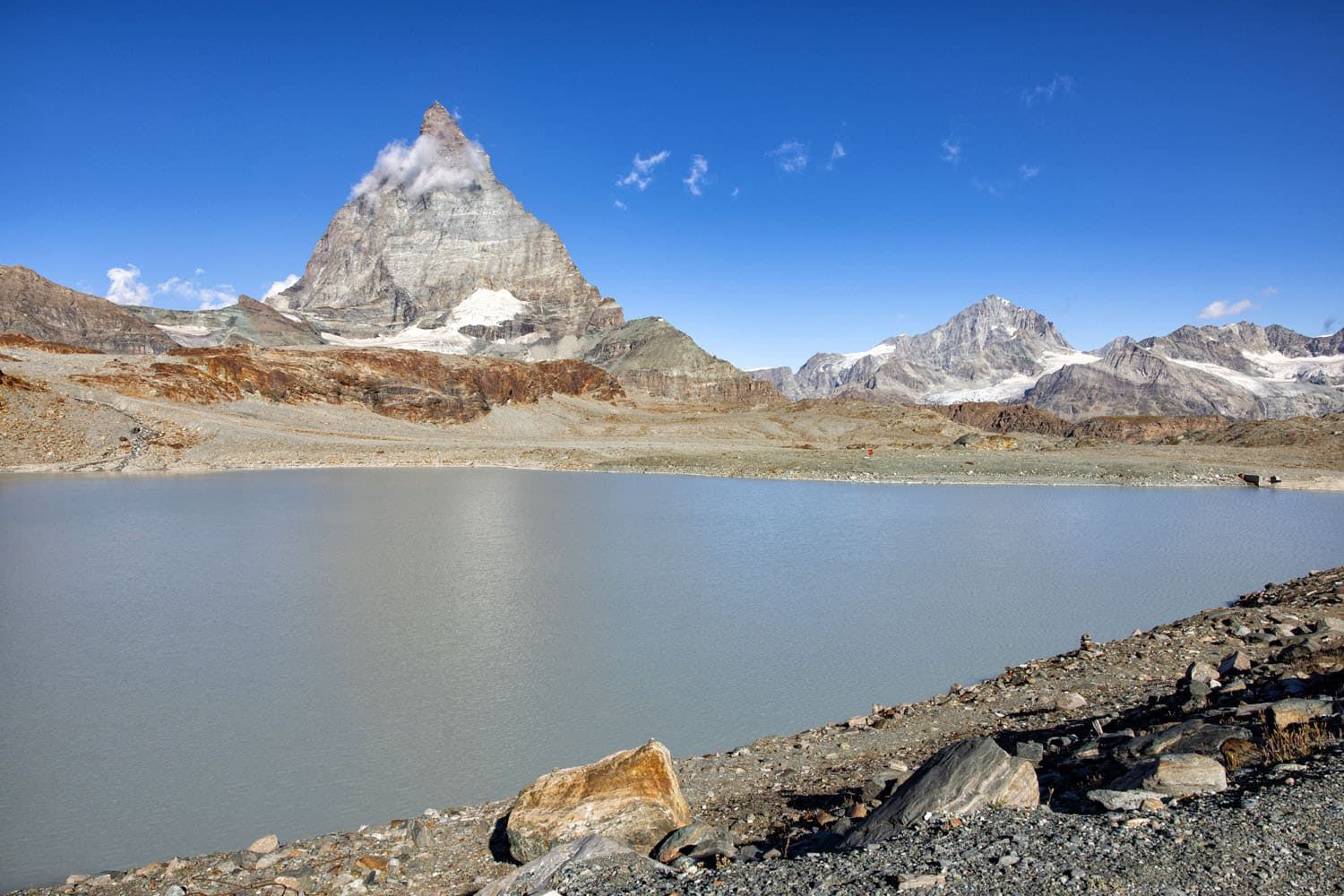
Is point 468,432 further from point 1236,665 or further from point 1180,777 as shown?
point 1180,777

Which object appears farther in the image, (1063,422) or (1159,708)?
(1063,422)

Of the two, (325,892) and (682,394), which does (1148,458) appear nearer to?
(325,892)

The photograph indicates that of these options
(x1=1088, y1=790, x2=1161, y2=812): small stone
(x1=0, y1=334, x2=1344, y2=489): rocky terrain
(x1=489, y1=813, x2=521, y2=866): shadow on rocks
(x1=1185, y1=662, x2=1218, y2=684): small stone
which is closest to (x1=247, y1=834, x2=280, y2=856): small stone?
(x1=489, y1=813, x2=521, y2=866): shadow on rocks

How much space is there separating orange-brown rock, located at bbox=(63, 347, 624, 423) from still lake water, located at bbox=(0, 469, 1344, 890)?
142ft

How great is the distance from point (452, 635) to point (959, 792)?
9.50 m

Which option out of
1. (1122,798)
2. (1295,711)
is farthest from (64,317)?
(1295,711)

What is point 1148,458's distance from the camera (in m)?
59.4

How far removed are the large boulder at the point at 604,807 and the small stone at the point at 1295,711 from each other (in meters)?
4.82

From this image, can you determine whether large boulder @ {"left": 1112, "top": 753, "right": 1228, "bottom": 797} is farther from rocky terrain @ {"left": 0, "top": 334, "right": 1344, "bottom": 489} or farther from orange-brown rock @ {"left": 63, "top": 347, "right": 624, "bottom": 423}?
orange-brown rock @ {"left": 63, "top": 347, "right": 624, "bottom": 423}

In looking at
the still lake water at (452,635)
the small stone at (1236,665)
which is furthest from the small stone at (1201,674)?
the still lake water at (452,635)

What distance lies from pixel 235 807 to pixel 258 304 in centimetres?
20645

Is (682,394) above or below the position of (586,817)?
above

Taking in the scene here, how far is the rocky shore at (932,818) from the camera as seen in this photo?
4.35 meters

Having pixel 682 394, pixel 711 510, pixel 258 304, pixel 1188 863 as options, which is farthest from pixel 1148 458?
pixel 258 304
